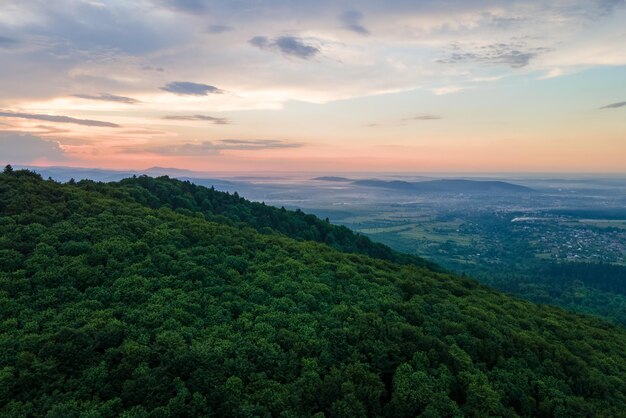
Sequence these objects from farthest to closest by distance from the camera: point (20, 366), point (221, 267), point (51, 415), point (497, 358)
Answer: point (221, 267) → point (497, 358) → point (20, 366) → point (51, 415)

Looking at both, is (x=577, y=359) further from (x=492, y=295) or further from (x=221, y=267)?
(x=221, y=267)

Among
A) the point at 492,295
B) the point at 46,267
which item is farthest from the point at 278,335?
the point at 492,295

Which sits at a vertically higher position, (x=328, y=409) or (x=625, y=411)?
(x=328, y=409)

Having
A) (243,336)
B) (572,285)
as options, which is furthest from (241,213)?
(572,285)

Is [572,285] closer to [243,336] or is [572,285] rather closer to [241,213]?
[241,213]

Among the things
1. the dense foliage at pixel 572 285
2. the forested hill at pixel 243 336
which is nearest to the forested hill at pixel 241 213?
the forested hill at pixel 243 336

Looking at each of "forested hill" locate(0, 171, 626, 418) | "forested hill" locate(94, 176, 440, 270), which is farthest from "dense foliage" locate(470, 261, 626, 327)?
"forested hill" locate(0, 171, 626, 418)
